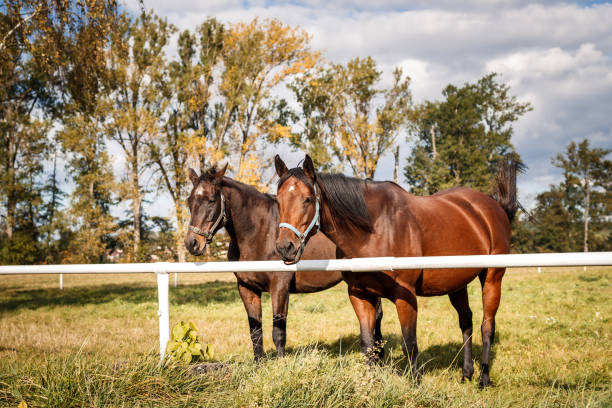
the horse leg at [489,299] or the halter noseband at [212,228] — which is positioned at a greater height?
the halter noseband at [212,228]

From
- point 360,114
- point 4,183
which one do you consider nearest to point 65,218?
point 4,183

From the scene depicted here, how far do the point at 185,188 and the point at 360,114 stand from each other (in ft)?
46.6

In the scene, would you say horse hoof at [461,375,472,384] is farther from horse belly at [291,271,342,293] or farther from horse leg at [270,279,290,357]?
horse leg at [270,279,290,357]

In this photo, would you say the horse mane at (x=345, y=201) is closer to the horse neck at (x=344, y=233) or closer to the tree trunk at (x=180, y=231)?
the horse neck at (x=344, y=233)

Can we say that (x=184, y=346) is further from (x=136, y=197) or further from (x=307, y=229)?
(x=136, y=197)

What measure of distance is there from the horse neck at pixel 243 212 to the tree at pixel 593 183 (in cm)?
5078

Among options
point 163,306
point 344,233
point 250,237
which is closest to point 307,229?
point 344,233

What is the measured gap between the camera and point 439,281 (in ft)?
13.3

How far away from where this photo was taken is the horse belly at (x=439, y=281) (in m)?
3.92

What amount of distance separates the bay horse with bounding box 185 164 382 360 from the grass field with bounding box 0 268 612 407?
0.60m

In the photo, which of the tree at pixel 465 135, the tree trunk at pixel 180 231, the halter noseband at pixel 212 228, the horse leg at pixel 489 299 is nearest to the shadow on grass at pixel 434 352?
the horse leg at pixel 489 299

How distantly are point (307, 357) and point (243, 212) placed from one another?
2583 millimetres

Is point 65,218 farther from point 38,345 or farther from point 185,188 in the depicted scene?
point 38,345

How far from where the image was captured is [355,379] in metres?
2.58
